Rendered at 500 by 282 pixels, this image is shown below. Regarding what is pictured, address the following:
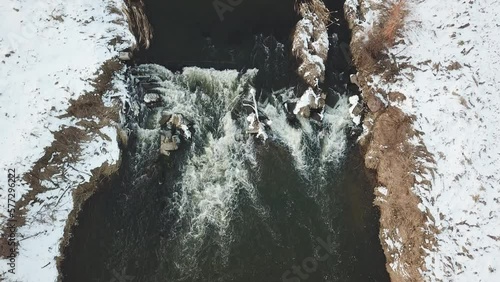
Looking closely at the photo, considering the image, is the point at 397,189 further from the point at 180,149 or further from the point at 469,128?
the point at 180,149

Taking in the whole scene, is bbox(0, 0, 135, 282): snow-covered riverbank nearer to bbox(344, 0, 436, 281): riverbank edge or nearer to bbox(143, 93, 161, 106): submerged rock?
bbox(143, 93, 161, 106): submerged rock

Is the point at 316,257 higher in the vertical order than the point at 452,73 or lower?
lower

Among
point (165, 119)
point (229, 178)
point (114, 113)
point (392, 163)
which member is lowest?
point (392, 163)

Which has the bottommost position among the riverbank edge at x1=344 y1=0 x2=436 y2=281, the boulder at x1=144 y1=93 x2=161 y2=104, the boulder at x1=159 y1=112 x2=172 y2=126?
the riverbank edge at x1=344 y1=0 x2=436 y2=281

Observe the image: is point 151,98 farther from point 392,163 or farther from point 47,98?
point 392,163

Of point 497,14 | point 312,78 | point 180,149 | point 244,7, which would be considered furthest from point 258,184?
point 497,14

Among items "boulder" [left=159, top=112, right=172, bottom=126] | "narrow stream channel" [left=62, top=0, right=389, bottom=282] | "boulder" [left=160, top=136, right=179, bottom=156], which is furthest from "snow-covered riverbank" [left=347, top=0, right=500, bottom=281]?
"boulder" [left=159, top=112, right=172, bottom=126]

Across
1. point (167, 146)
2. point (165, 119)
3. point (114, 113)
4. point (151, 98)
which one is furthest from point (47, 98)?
point (167, 146)
